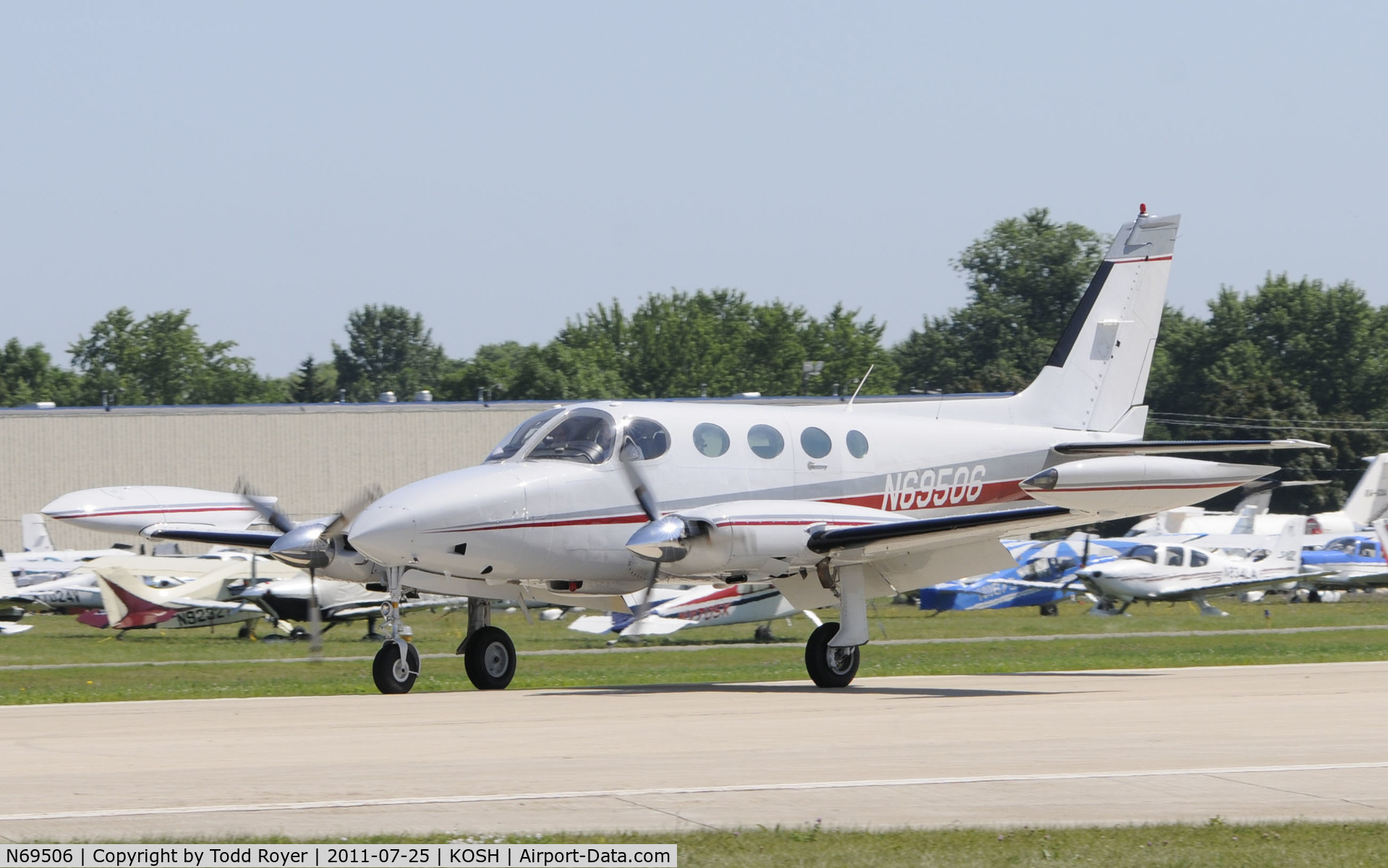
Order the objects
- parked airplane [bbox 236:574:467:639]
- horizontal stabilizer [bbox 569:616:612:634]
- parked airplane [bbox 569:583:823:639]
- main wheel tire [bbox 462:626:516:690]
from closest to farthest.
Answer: main wheel tire [bbox 462:626:516:690] → parked airplane [bbox 569:583:823:639] → horizontal stabilizer [bbox 569:616:612:634] → parked airplane [bbox 236:574:467:639]

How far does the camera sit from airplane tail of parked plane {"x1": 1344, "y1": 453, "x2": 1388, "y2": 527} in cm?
5528

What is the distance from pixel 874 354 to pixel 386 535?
104 m

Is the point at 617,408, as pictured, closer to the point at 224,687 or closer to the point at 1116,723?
the point at 1116,723

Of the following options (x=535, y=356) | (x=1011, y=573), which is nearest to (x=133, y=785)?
(x=1011, y=573)

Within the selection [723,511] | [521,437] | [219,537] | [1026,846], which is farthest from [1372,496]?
[1026,846]

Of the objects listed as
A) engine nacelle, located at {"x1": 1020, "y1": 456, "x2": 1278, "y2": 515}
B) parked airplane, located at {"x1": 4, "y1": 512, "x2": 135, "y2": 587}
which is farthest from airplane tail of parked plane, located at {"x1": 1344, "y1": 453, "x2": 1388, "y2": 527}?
parked airplane, located at {"x1": 4, "y1": 512, "x2": 135, "y2": 587}

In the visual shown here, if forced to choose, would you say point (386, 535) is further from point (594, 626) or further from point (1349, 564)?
point (1349, 564)

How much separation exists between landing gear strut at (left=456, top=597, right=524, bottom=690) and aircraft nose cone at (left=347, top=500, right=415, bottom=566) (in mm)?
2210

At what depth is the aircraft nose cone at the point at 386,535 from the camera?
1658 centimetres

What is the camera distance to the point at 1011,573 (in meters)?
48.6

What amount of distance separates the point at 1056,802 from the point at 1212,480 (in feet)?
29.8

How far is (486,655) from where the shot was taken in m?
18.8

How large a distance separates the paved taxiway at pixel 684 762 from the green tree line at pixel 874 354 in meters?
80.4

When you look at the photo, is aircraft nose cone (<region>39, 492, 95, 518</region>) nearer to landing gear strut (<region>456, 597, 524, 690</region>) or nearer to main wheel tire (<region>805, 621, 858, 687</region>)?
landing gear strut (<region>456, 597, 524, 690</region>)
